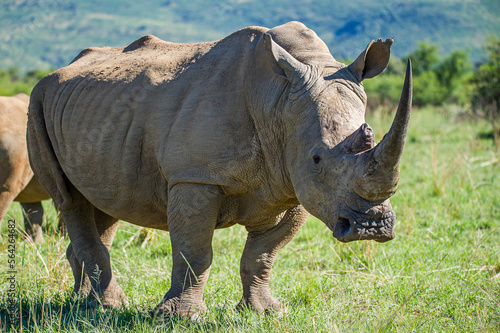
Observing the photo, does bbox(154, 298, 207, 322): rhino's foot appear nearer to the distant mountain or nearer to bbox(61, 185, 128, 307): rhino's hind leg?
bbox(61, 185, 128, 307): rhino's hind leg

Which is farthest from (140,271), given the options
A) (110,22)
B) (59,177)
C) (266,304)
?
(110,22)

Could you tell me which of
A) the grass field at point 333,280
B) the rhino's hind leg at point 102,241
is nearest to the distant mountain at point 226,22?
the grass field at point 333,280

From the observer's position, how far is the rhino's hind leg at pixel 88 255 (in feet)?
15.6

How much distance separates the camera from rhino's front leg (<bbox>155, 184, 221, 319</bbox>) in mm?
3838

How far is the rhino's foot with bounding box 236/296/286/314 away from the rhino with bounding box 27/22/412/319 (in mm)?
11

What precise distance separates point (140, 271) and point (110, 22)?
125971 mm

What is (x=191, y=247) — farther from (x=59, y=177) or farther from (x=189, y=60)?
(x=59, y=177)

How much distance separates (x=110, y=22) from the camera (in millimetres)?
124500

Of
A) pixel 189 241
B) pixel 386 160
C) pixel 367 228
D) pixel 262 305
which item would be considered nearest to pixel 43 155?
pixel 189 241

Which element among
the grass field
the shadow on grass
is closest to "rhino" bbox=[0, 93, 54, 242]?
the grass field

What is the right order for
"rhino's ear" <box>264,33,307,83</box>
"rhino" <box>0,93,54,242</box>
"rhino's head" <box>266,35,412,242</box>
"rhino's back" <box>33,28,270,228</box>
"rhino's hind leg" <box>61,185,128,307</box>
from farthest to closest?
1. "rhino" <box>0,93,54,242</box>
2. "rhino's hind leg" <box>61,185,128,307</box>
3. "rhino's back" <box>33,28,270,228</box>
4. "rhino's ear" <box>264,33,307,83</box>
5. "rhino's head" <box>266,35,412,242</box>

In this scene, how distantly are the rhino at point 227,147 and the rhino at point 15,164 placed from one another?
2.28 meters

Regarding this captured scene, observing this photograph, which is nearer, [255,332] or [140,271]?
[255,332]

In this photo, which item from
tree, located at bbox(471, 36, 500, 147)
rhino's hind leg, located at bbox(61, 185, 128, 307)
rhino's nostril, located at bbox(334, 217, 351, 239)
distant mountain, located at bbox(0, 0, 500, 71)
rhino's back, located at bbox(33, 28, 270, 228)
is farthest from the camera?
distant mountain, located at bbox(0, 0, 500, 71)
